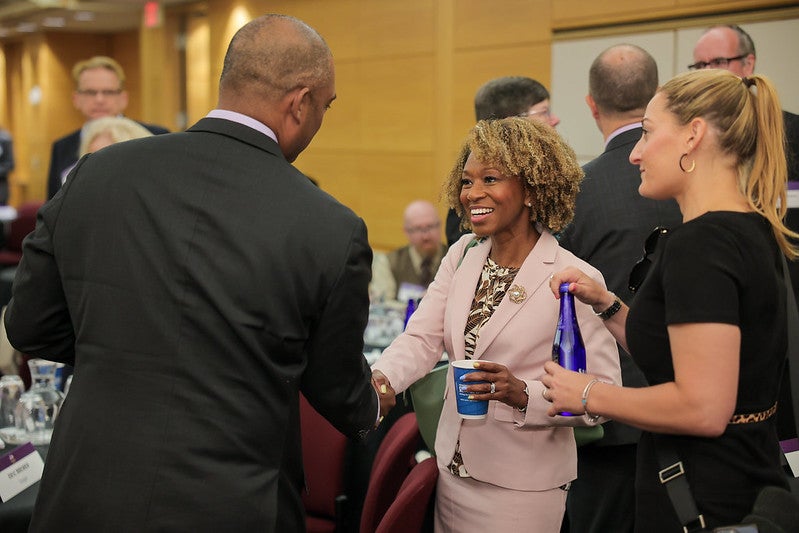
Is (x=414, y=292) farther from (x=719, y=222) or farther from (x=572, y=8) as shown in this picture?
(x=719, y=222)

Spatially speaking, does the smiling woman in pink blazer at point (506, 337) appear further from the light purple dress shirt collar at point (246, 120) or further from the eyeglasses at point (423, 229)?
the eyeglasses at point (423, 229)

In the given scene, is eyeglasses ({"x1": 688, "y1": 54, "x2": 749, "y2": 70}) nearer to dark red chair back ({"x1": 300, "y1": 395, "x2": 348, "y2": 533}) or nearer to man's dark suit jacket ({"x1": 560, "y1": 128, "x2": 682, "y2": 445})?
man's dark suit jacket ({"x1": 560, "y1": 128, "x2": 682, "y2": 445})

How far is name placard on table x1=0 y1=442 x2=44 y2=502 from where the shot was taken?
2086 millimetres

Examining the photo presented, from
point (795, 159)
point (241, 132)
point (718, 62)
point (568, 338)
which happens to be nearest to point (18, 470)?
point (241, 132)

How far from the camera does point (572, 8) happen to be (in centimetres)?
595

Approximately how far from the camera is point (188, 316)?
1485 millimetres

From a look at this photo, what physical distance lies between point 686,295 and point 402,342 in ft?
2.86

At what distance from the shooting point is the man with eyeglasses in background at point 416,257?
16.8 feet

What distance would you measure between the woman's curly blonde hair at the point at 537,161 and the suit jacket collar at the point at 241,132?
2.16 feet

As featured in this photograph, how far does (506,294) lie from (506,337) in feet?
0.35

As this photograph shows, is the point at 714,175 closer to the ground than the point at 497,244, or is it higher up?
higher up

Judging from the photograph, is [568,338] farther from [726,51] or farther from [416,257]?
[416,257]

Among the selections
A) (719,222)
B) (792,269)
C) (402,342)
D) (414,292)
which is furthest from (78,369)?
(414,292)

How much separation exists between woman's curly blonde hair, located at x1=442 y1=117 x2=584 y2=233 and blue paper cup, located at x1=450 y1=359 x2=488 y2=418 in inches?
18.1
